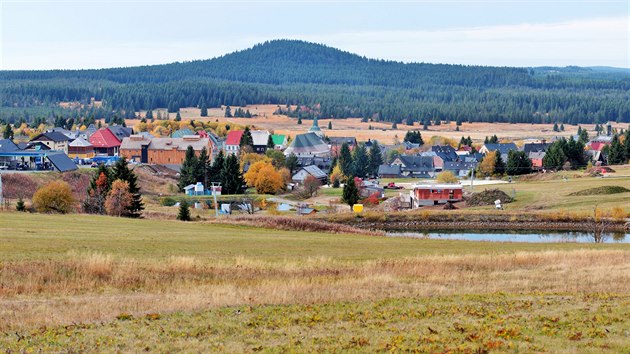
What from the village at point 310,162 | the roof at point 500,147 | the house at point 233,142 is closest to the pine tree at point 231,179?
the village at point 310,162

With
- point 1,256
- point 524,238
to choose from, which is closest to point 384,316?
point 1,256

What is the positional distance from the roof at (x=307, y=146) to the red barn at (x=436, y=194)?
5228 centimetres

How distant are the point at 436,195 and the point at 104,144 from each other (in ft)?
182

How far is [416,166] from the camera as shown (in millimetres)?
119688

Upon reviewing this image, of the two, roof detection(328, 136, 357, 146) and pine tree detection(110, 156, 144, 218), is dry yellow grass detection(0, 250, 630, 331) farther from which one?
roof detection(328, 136, 357, 146)

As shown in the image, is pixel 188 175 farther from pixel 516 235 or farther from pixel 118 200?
pixel 516 235

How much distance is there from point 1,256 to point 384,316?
1222 centimetres

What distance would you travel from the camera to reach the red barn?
78125 mm

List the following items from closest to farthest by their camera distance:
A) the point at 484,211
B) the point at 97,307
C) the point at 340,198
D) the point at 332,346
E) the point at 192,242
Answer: the point at 332,346 → the point at 97,307 → the point at 192,242 → the point at 484,211 → the point at 340,198

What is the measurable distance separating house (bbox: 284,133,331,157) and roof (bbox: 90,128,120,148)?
2439 centimetres

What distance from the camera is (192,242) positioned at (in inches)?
1272

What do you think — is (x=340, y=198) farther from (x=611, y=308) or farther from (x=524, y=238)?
(x=611, y=308)

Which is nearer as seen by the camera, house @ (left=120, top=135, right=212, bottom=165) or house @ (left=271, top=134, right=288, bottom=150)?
house @ (left=120, top=135, right=212, bottom=165)

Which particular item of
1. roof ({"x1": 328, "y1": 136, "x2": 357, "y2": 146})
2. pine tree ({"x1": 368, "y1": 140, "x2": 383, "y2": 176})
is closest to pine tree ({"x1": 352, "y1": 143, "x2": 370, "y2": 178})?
pine tree ({"x1": 368, "y1": 140, "x2": 383, "y2": 176})
